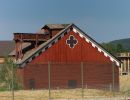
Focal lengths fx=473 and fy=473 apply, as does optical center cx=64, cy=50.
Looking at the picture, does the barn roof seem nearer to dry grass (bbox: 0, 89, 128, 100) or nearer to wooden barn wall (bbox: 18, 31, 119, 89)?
wooden barn wall (bbox: 18, 31, 119, 89)

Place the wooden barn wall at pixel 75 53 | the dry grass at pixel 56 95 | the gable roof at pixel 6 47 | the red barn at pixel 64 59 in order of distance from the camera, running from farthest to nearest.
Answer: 1. the gable roof at pixel 6 47
2. the wooden barn wall at pixel 75 53
3. the red barn at pixel 64 59
4. the dry grass at pixel 56 95

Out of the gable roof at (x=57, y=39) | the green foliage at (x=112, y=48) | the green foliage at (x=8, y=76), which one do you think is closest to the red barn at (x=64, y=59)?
the gable roof at (x=57, y=39)

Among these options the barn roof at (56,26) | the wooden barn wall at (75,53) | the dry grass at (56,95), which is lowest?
the dry grass at (56,95)

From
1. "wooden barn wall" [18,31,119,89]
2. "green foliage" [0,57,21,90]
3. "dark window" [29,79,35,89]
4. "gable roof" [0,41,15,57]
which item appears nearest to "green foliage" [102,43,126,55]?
"gable roof" [0,41,15,57]

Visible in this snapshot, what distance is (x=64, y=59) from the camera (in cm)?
4719

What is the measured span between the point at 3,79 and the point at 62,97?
12.2 meters

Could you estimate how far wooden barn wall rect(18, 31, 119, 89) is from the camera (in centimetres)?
3934

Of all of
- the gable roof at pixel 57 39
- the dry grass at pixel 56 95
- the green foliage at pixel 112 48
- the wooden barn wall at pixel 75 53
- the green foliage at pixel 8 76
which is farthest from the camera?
the green foliage at pixel 112 48

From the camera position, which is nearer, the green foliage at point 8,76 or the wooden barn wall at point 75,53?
the green foliage at point 8,76

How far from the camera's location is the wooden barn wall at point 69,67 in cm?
3934

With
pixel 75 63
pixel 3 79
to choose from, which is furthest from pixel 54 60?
pixel 3 79

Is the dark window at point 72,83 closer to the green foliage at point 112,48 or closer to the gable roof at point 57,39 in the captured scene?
the gable roof at point 57,39

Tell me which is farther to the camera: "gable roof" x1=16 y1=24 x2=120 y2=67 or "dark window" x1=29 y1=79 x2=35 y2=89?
"gable roof" x1=16 y1=24 x2=120 y2=67

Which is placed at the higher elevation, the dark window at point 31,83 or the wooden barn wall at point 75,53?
the wooden barn wall at point 75,53
